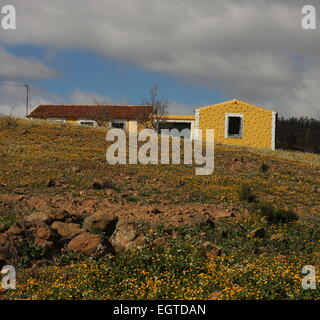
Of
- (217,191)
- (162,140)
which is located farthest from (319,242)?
(162,140)

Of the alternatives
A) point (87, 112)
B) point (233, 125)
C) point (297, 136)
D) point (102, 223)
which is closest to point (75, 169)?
point (102, 223)

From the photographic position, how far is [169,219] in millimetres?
11672

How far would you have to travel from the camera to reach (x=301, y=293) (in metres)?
6.79

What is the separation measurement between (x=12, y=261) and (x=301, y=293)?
5351mm

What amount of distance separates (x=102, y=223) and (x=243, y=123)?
2996cm

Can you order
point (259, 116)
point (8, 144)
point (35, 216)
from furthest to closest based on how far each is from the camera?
point (259, 116)
point (8, 144)
point (35, 216)

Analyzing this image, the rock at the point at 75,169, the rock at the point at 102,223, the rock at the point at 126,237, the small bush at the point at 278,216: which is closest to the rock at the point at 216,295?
the rock at the point at 126,237

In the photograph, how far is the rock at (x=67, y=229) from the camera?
982 centimetres

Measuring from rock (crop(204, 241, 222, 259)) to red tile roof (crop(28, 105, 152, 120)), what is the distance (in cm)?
3342

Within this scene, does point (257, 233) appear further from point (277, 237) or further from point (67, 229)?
point (67, 229)

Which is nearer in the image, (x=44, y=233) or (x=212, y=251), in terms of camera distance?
(x=212, y=251)

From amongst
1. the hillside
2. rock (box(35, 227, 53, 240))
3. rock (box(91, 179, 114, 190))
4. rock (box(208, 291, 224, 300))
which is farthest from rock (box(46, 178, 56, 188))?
rock (box(208, 291, 224, 300))

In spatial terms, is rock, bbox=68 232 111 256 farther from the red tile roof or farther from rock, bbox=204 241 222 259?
the red tile roof
